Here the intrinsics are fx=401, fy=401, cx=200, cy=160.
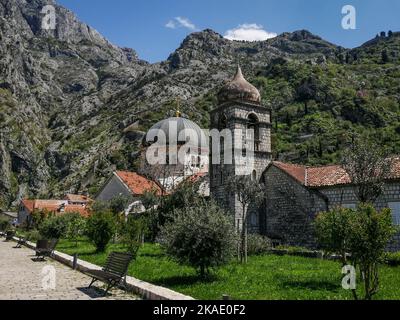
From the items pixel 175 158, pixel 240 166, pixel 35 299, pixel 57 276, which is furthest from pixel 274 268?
pixel 175 158

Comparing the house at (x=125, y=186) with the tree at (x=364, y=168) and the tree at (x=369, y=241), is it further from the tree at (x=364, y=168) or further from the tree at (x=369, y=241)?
the tree at (x=369, y=241)

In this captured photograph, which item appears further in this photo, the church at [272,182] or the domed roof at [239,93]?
the domed roof at [239,93]

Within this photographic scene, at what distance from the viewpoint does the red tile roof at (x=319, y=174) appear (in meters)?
22.0

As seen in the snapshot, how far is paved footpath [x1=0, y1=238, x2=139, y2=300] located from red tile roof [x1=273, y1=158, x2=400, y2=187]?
14.4 metres

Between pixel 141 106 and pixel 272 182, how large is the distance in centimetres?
7805

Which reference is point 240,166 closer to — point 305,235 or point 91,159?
point 305,235

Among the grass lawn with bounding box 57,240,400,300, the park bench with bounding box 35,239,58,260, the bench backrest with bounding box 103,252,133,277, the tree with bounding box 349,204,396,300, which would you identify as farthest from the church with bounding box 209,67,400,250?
the bench backrest with bounding box 103,252,133,277

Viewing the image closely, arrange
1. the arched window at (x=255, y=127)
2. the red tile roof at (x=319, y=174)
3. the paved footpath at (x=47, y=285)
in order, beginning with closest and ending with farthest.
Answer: the paved footpath at (x=47, y=285) → the red tile roof at (x=319, y=174) → the arched window at (x=255, y=127)

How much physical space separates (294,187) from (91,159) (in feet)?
235

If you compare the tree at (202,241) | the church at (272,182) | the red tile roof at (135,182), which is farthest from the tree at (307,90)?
the tree at (202,241)

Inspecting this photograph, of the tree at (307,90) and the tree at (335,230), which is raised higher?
the tree at (307,90)

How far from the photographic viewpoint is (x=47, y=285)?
11484 millimetres

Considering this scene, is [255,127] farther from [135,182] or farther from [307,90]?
[307,90]

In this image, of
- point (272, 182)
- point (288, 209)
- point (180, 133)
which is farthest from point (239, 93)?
Result: point (180, 133)
